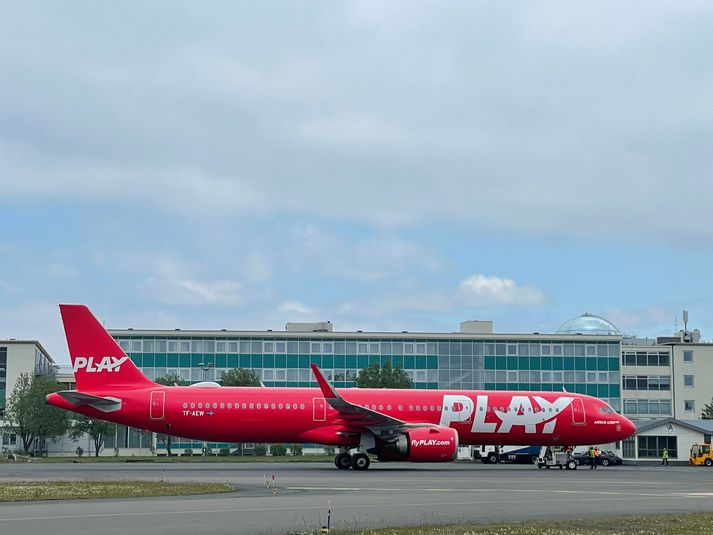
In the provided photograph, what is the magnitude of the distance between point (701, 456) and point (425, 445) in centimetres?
3205

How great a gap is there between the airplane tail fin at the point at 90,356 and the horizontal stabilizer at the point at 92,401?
3.26 ft

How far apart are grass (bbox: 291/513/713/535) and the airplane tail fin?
2740 centimetres

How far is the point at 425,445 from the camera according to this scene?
133 feet

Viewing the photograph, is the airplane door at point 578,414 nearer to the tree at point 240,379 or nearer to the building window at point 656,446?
the building window at point 656,446

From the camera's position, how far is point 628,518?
822 inches

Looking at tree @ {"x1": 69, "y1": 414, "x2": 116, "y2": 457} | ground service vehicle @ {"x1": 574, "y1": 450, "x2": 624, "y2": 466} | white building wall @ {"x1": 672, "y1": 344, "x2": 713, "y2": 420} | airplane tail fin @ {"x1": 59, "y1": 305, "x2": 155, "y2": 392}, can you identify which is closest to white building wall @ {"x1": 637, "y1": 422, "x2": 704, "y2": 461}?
ground service vehicle @ {"x1": 574, "y1": 450, "x2": 624, "y2": 466}

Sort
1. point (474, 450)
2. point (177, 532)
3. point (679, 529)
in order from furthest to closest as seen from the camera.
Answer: point (474, 450), point (679, 529), point (177, 532)

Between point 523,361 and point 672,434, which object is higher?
point 523,361

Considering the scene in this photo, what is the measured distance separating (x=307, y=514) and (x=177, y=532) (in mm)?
4272

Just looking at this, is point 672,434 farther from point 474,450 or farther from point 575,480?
point 575,480

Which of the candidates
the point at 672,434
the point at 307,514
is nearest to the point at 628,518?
the point at 307,514

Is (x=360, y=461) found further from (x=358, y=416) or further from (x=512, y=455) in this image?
(x=512, y=455)

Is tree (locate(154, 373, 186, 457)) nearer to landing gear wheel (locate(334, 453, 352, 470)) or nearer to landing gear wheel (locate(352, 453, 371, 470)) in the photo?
landing gear wheel (locate(334, 453, 352, 470))

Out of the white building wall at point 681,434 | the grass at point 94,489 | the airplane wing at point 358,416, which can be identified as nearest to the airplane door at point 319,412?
the airplane wing at point 358,416
